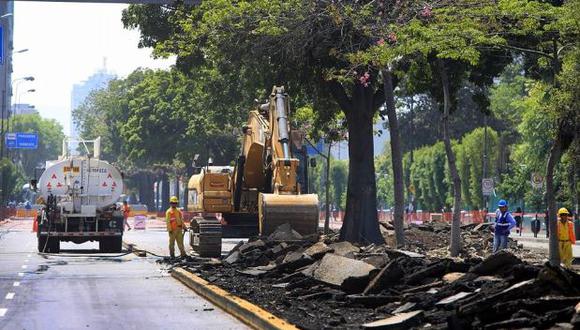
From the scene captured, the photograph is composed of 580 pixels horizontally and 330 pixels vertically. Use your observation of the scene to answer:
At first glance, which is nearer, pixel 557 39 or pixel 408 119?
pixel 557 39

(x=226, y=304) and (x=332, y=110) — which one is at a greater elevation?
(x=332, y=110)

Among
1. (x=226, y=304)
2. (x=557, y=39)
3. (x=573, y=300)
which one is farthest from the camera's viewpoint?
(x=557, y=39)

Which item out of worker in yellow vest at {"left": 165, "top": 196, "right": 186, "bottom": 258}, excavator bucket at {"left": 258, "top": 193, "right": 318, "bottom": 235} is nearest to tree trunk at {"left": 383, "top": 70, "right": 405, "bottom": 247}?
excavator bucket at {"left": 258, "top": 193, "right": 318, "bottom": 235}

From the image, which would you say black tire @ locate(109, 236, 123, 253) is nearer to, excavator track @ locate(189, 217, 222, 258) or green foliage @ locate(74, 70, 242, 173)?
excavator track @ locate(189, 217, 222, 258)

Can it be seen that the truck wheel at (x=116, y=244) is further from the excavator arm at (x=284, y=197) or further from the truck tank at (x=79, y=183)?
the excavator arm at (x=284, y=197)

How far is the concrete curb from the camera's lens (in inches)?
579

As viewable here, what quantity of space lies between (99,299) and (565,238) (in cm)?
975

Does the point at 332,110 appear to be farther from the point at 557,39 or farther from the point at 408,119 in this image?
the point at 408,119

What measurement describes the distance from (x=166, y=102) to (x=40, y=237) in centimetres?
5688

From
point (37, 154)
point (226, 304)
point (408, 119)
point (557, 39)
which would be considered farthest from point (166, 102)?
point (37, 154)

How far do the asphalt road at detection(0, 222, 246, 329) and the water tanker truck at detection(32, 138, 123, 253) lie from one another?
4.28 meters

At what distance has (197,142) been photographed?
84.4m

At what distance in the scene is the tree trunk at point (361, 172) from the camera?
35188 millimetres

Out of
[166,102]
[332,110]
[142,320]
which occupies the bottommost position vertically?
[142,320]
